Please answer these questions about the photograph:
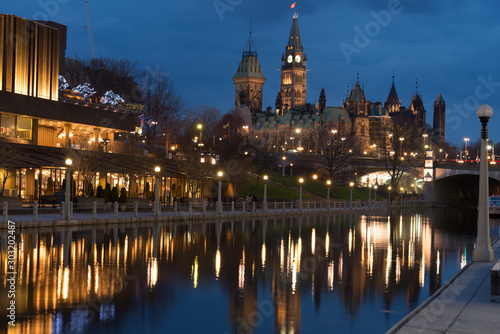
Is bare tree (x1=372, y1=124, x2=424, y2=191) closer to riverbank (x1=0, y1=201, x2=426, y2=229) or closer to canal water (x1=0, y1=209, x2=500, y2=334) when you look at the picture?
riverbank (x1=0, y1=201, x2=426, y2=229)

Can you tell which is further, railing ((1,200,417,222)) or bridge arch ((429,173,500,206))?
bridge arch ((429,173,500,206))

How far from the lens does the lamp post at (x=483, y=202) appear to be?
793 inches

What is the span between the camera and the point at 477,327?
1137cm

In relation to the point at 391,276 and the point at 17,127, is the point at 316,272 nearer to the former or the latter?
the point at 391,276

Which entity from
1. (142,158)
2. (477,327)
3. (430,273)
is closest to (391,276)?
(430,273)

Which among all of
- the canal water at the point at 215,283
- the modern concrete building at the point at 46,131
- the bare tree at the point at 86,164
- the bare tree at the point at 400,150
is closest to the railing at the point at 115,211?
the canal water at the point at 215,283

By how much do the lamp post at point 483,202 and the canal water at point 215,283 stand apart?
1102mm

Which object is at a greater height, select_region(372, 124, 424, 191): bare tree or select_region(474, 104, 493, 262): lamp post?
select_region(372, 124, 424, 191): bare tree

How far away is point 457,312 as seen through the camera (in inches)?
502

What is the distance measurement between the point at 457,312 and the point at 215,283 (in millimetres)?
6546

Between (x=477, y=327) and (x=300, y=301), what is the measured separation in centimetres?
449

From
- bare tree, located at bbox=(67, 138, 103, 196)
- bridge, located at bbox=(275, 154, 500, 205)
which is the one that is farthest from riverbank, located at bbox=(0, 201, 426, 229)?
bridge, located at bbox=(275, 154, 500, 205)

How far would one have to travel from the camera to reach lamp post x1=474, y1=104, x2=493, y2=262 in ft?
66.1

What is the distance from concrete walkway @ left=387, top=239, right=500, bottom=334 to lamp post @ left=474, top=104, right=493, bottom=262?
12.8ft
